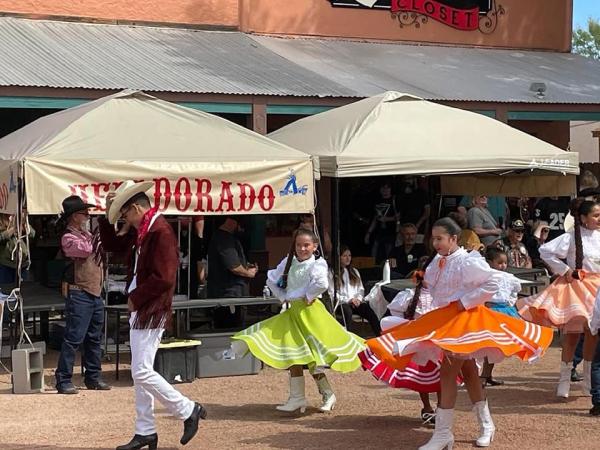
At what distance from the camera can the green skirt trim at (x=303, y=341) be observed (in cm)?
878

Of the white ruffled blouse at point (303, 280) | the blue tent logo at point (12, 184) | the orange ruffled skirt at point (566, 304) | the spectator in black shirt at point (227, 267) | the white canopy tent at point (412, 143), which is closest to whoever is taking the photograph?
the white ruffled blouse at point (303, 280)

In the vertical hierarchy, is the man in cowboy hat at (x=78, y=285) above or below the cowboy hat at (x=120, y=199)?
below

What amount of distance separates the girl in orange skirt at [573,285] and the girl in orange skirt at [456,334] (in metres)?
1.72

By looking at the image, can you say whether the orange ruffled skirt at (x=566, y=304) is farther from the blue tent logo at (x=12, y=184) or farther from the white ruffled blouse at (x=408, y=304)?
the blue tent logo at (x=12, y=184)

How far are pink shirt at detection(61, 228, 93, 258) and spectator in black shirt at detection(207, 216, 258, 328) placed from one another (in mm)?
2311

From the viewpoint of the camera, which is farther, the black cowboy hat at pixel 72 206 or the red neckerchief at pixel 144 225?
the black cowboy hat at pixel 72 206

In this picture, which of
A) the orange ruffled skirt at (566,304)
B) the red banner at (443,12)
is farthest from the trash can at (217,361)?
the red banner at (443,12)

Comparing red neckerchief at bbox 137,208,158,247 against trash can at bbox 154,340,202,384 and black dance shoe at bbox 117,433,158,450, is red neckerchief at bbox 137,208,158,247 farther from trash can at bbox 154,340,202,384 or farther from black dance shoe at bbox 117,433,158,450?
trash can at bbox 154,340,202,384

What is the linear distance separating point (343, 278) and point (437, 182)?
5555 millimetres

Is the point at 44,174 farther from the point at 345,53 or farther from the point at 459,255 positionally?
the point at 345,53

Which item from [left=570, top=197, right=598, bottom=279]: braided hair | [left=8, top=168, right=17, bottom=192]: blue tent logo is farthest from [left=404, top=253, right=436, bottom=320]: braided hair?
[left=8, top=168, right=17, bottom=192]: blue tent logo

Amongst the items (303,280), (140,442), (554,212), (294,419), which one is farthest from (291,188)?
(554,212)

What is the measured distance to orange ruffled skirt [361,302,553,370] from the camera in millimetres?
7387

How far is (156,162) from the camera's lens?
10797 millimetres
